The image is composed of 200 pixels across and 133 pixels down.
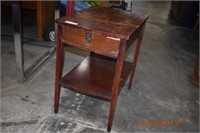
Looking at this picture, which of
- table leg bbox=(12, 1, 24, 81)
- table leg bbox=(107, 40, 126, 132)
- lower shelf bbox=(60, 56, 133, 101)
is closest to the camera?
table leg bbox=(107, 40, 126, 132)

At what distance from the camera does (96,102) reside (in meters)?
1.84

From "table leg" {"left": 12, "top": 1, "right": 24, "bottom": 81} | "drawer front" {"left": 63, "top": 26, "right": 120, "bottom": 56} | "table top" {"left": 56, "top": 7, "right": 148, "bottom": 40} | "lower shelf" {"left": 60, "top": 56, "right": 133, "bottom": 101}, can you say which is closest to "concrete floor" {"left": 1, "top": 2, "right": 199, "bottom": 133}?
"table leg" {"left": 12, "top": 1, "right": 24, "bottom": 81}

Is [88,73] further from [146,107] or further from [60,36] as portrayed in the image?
[146,107]

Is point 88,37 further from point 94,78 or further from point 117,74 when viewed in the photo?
point 94,78

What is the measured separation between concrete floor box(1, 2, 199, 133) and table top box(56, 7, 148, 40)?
709 mm

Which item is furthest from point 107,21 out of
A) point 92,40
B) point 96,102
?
point 96,102

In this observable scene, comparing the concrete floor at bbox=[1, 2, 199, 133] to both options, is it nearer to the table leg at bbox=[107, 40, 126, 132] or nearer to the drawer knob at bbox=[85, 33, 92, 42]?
the table leg at bbox=[107, 40, 126, 132]

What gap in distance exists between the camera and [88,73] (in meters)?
1.71

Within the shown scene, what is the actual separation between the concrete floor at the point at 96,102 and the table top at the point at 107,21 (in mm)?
709

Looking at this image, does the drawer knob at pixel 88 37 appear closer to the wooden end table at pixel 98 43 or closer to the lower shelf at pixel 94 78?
the wooden end table at pixel 98 43

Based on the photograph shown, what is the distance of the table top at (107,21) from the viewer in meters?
1.26

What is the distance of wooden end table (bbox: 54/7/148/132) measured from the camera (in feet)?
4.15

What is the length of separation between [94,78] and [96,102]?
10.9 inches

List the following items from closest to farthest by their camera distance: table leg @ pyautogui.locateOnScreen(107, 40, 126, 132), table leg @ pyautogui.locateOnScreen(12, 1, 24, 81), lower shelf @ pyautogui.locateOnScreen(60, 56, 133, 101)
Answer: table leg @ pyautogui.locateOnScreen(107, 40, 126, 132), lower shelf @ pyautogui.locateOnScreen(60, 56, 133, 101), table leg @ pyautogui.locateOnScreen(12, 1, 24, 81)
